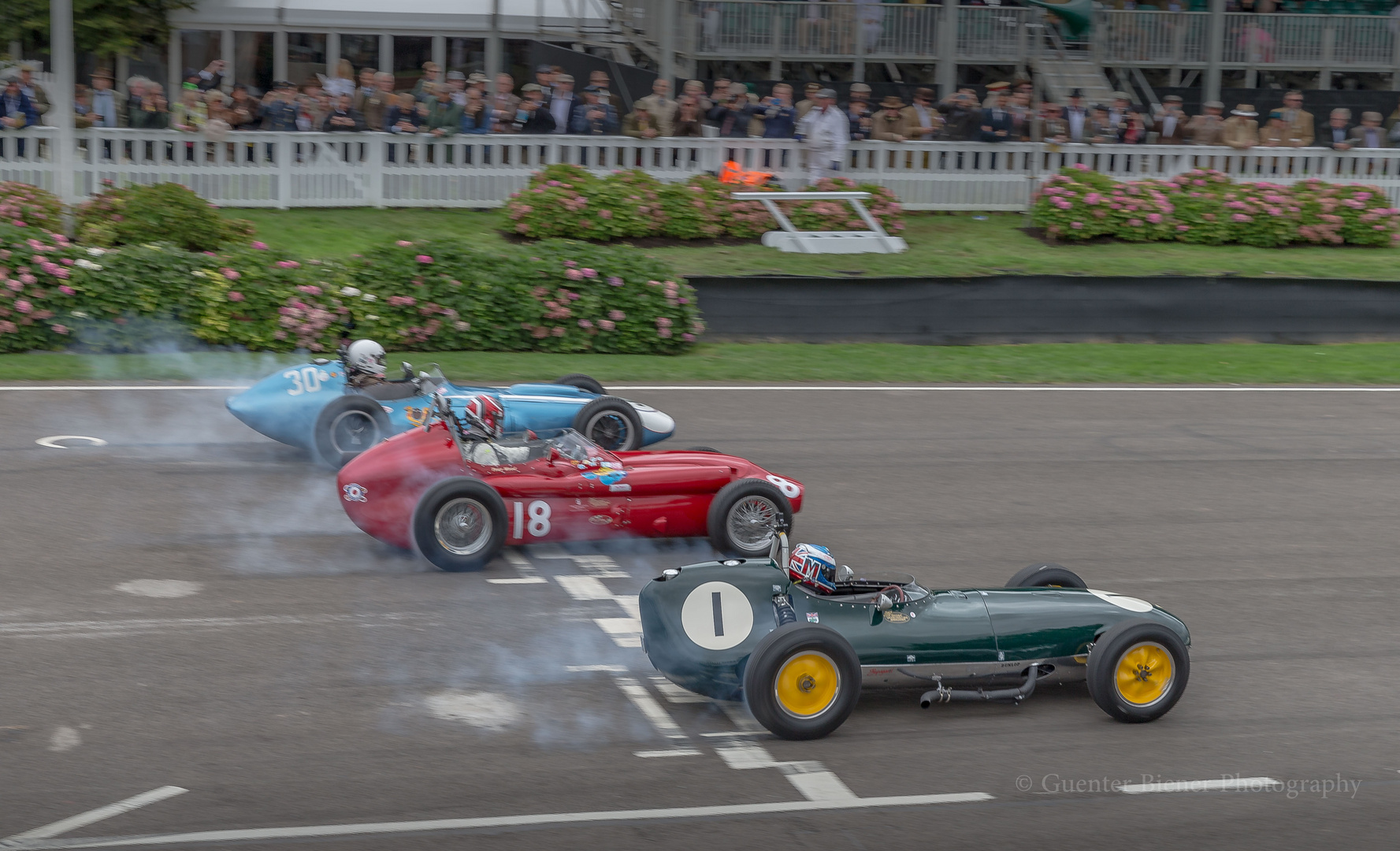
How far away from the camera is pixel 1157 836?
212 inches

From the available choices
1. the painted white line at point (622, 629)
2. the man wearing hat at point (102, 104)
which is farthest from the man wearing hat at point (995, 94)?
the painted white line at point (622, 629)

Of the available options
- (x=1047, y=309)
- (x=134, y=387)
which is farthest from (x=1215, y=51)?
(x=134, y=387)

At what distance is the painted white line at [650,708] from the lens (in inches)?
243

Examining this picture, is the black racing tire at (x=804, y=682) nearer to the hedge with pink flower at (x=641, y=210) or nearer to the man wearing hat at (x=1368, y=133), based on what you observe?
the hedge with pink flower at (x=641, y=210)

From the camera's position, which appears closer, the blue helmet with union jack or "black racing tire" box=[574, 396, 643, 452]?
the blue helmet with union jack

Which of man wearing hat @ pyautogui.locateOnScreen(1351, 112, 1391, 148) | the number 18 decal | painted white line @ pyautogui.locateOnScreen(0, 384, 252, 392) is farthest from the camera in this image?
man wearing hat @ pyautogui.locateOnScreen(1351, 112, 1391, 148)

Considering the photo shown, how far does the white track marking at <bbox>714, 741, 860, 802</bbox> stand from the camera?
5.63m

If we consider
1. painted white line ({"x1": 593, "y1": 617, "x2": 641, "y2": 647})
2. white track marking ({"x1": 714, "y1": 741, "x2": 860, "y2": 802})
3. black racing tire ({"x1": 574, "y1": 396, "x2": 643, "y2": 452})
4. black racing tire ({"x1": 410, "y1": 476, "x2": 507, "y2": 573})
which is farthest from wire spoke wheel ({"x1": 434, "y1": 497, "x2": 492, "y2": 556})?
white track marking ({"x1": 714, "y1": 741, "x2": 860, "y2": 802})

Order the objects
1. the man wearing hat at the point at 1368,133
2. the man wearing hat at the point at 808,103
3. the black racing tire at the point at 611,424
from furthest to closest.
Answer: the man wearing hat at the point at 1368,133 < the man wearing hat at the point at 808,103 < the black racing tire at the point at 611,424

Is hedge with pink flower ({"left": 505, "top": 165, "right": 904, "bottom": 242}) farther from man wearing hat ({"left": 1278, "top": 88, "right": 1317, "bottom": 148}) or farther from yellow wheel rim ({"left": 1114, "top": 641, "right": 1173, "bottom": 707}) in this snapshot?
yellow wheel rim ({"left": 1114, "top": 641, "right": 1173, "bottom": 707})

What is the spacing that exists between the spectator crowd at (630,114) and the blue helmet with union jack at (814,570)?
14.7 m

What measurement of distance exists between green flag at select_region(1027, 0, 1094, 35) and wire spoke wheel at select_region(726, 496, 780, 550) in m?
20.5

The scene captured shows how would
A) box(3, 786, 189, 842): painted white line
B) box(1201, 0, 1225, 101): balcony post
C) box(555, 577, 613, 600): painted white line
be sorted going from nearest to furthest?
box(3, 786, 189, 842): painted white line
box(555, 577, 613, 600): painted white line
box(1201, 0, 1225, 101): balcony post

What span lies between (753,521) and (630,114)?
1322cm
